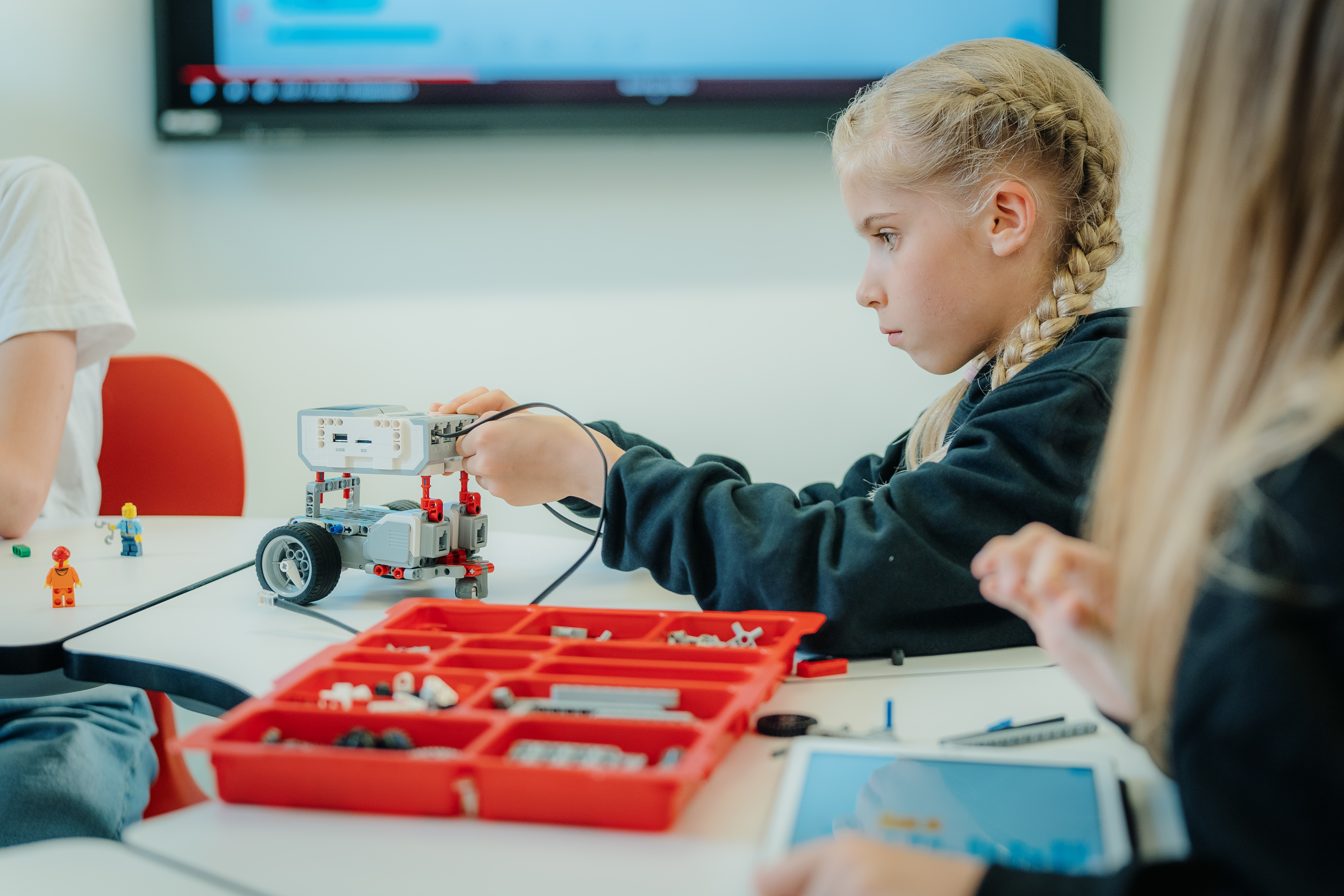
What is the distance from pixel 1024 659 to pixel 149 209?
1.73 m

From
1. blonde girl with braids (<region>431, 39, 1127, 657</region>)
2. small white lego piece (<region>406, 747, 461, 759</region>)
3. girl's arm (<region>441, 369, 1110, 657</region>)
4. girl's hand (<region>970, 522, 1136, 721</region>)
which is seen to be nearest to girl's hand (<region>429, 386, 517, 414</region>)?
blonde girl with braids (<region>431, 39, 1127, 657</region>)

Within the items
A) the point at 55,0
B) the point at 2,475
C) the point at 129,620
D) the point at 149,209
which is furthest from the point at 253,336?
the point at 129,620

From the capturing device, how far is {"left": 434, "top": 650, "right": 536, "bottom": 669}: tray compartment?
Result: 2.07 ft

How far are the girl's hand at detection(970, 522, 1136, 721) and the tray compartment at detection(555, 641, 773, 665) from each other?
7.8 inches

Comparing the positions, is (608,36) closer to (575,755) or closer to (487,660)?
(487,660)

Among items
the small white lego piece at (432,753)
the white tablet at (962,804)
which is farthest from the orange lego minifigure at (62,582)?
the white tablet at (962,804)

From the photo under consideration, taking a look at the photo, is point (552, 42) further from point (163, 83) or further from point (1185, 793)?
point (1185, 793)

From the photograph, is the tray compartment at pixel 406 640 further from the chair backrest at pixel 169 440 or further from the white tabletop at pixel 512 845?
the chair backrest at pixel 169 440

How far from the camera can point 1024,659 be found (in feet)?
2.49

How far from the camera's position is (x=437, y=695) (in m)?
0.56

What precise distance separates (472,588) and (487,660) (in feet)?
0.90

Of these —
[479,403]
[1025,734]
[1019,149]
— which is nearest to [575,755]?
[1025,734]

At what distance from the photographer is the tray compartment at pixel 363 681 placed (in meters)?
0.57

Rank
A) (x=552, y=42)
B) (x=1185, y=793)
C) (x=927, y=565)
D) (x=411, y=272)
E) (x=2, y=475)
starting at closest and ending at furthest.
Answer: (x=1185, y=793)
(x=927, y=565)
(x=2, y=475)
(x=552, y=42)
(x=411, y=272)
